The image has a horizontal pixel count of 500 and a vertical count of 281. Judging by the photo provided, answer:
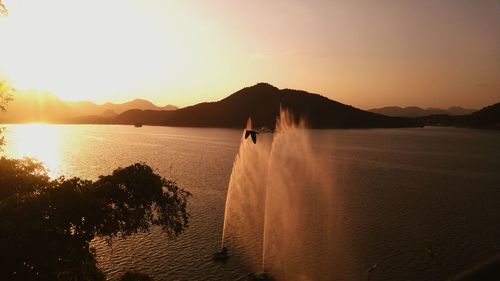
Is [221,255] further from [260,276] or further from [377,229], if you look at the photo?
[377,229]

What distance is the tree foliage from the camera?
20266 millimetres

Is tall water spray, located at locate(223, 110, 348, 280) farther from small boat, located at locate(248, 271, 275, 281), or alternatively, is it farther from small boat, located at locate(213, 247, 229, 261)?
small boat, located at locate(213, 247, 229, 261)

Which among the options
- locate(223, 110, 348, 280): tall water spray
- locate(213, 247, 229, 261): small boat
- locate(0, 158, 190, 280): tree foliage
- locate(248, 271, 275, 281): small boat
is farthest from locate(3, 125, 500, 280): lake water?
locate(0, 158, 190, 280): tree foliage

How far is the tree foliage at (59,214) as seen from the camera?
20.3 metres

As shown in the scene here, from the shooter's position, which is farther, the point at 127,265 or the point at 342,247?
the point at 342,247

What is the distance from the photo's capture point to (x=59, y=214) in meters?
23.5

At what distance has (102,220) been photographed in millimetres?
26953

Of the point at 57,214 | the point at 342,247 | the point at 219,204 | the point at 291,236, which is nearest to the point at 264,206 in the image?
the point at 219,204

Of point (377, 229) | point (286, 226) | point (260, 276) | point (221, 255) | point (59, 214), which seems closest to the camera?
point (59, 214)

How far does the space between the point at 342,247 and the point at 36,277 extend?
1469 inches

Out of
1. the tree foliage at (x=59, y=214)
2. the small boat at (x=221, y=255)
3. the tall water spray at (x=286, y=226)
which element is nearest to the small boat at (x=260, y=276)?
the tall water spray at (x=286, y=226)

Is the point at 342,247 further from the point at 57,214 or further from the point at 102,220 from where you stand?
the point at 57,214

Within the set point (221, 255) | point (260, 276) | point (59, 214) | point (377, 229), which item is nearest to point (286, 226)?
point (377, 229)

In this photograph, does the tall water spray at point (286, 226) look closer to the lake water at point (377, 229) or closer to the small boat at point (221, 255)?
the lake water at point (377, 229)
